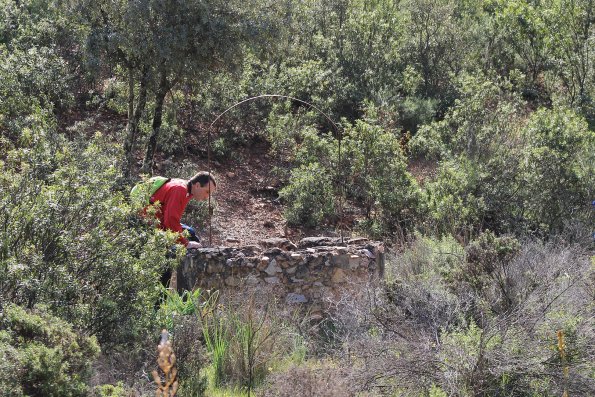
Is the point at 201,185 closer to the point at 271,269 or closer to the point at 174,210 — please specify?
the point at 174,210

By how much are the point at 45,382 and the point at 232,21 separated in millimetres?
7635

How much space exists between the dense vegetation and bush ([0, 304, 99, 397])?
0.6 inches

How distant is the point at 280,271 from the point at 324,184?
4.65 m

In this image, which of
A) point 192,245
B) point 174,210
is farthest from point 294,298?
point 174,210

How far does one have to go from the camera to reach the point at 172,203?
8797mm

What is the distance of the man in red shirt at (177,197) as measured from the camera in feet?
28.8

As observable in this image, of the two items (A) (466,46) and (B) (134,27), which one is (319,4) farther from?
(B) (134,27)

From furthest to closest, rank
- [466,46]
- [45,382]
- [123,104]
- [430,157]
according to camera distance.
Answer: [466,46], [430,157], [123,104], [45,382]

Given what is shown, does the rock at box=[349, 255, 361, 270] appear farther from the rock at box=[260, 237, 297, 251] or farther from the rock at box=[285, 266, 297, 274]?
the rock at box=[260, 237, 297, 251]

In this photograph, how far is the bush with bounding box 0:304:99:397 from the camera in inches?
203

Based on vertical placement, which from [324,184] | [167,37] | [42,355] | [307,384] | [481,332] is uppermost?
[167,37]

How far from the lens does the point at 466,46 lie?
18.7m

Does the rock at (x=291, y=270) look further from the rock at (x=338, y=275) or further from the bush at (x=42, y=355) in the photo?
the bush at (x=42, y=355)

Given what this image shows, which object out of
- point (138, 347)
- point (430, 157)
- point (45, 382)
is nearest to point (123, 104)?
Result: point (430, 157)
